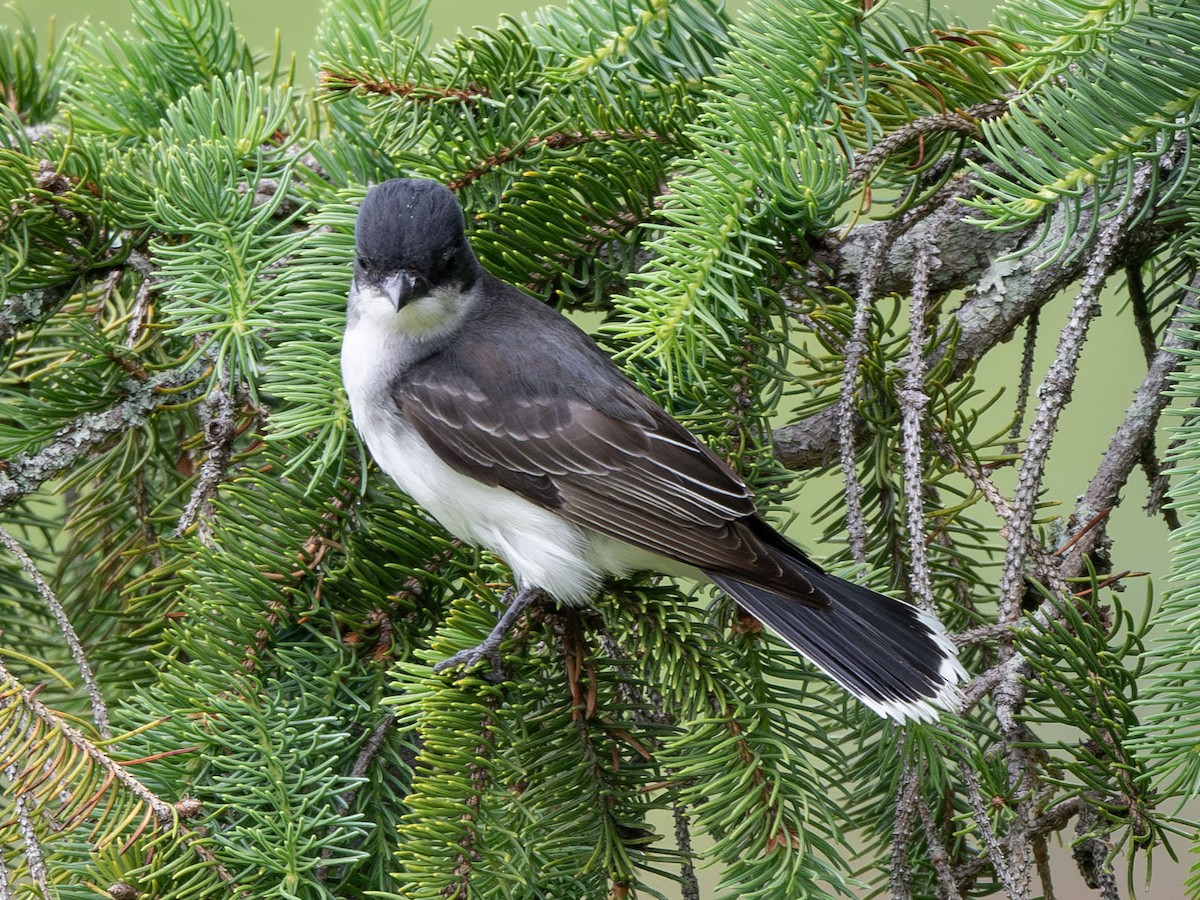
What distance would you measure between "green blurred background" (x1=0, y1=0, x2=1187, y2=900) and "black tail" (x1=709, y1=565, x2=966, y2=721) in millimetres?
3000

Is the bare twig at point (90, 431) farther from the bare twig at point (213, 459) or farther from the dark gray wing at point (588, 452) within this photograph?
the dark gray wing at point (588, 452)

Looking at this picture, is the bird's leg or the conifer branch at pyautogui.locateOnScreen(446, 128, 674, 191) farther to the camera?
the conifer branch at pyautogui.locateOnScreen(446, 128, 674, 191)

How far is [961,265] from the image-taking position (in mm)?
2318

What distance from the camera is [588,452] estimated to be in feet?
8.34

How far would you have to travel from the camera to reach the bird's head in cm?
227

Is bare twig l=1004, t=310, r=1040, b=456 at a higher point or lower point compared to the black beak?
higher

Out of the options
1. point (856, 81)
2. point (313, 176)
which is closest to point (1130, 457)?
point (856, 81)

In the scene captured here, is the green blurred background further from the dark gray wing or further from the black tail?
the black tail

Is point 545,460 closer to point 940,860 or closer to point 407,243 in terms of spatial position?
point 407,243

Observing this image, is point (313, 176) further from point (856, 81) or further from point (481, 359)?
point (856, 81)

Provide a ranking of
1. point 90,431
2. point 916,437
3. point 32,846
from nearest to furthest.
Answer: point 32,846, point 916,437, point 90,431

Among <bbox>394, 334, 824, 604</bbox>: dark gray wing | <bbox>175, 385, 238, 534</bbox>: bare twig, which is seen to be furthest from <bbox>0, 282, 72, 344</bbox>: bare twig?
<bbox>394, 334, 824, 604</bbox>: dark gray wing

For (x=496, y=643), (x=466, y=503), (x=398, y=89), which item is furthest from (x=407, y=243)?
(x=496, y=643)

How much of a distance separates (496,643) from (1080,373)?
A: 5446mm
